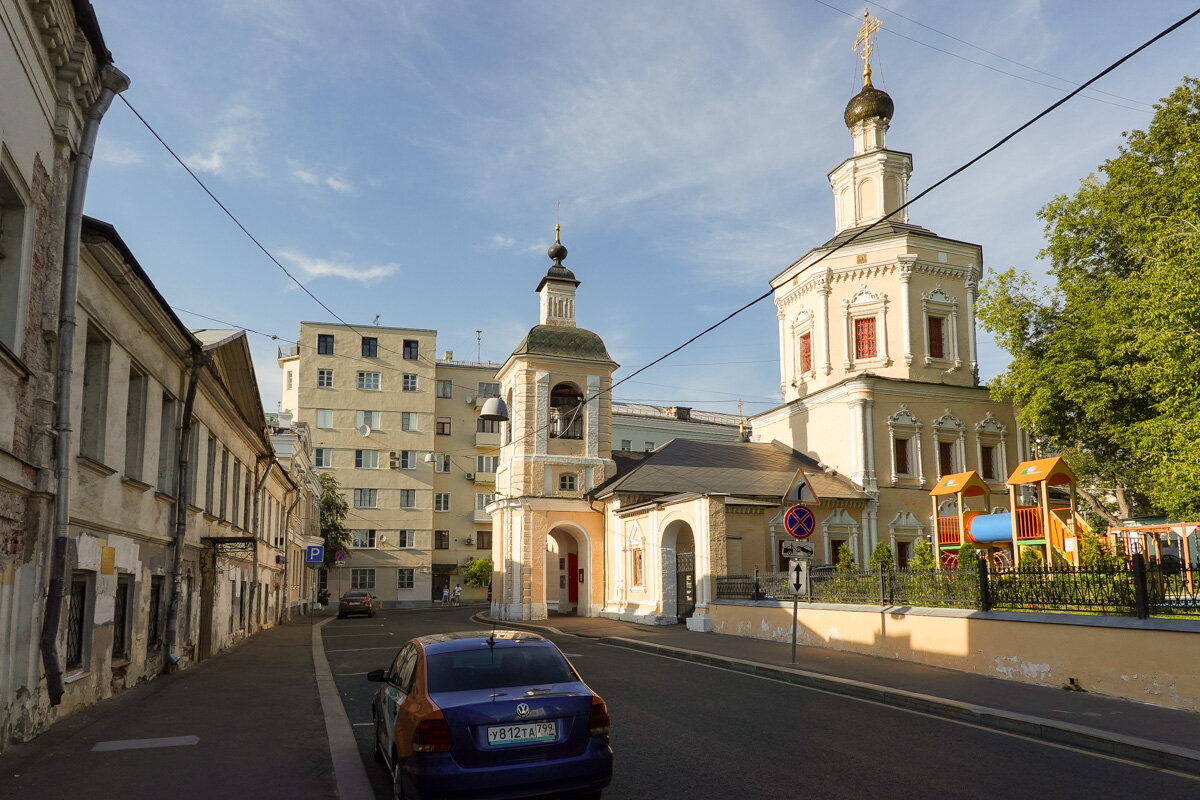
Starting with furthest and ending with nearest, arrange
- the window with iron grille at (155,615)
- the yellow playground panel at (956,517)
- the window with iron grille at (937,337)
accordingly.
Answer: the window with iron grille at (937,337), the yellow playground panel at (956,517), the window with iron grille at (155,615)

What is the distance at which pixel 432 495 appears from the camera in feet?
206

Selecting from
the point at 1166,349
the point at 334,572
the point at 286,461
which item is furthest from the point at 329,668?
the point at 334,572

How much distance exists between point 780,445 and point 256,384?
23952 millimetres

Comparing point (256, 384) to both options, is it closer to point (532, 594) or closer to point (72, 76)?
point (72, 76)

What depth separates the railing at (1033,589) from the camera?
38.1 ft

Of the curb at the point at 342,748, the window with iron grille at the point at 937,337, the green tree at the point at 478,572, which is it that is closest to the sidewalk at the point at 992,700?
the curb at the point at 342,748

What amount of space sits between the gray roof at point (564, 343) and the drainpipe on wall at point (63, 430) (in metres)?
29.0

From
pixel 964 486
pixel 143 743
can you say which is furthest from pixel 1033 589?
pixel 964 486

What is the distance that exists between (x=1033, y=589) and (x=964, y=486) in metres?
16.8

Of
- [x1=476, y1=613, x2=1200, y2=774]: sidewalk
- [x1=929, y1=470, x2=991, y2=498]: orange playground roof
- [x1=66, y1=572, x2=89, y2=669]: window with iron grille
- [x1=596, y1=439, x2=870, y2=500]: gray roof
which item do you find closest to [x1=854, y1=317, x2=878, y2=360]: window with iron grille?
[x1=596, y1=439, x2=870, y2=500]: gray roof

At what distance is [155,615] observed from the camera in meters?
15.4

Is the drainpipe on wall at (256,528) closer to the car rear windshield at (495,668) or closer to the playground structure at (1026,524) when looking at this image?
the car rear windshield at (495,668)

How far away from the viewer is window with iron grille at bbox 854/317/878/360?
3619 cm

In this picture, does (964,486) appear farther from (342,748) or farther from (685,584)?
(342,748)
